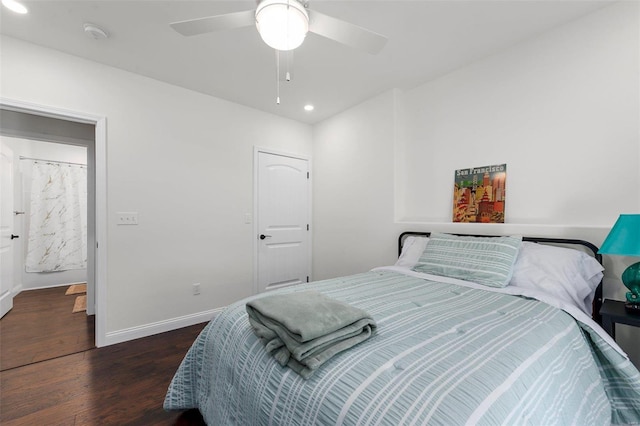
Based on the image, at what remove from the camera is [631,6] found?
1.73 m

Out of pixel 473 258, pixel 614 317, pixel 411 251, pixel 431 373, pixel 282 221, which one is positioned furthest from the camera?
pixel 282 221

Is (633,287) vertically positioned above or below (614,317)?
above

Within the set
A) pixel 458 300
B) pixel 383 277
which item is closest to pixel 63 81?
pixel 383 277

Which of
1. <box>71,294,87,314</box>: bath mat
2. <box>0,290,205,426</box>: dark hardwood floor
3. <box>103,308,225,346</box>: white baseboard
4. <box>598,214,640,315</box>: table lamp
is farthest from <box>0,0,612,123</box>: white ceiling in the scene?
<box>71,294,87,314</box>: bath mat

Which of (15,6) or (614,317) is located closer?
(614,317)

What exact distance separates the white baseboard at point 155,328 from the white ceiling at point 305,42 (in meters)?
2.31

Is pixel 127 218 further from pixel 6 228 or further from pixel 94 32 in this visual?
pixel 6 228

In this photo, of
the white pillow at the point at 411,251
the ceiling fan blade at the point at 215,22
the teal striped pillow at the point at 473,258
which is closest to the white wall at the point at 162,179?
the ceiling fan blade at the point at 215,22

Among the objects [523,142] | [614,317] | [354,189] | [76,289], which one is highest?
[523,142]

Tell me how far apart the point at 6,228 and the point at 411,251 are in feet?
15.2

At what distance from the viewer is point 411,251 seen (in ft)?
8.30

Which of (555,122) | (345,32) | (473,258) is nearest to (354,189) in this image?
(473,258)

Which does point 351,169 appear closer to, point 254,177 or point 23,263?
point 254,177

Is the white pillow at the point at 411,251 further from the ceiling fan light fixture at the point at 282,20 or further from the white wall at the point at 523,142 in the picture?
the ceiling fan light fixture at the point at 282,20
